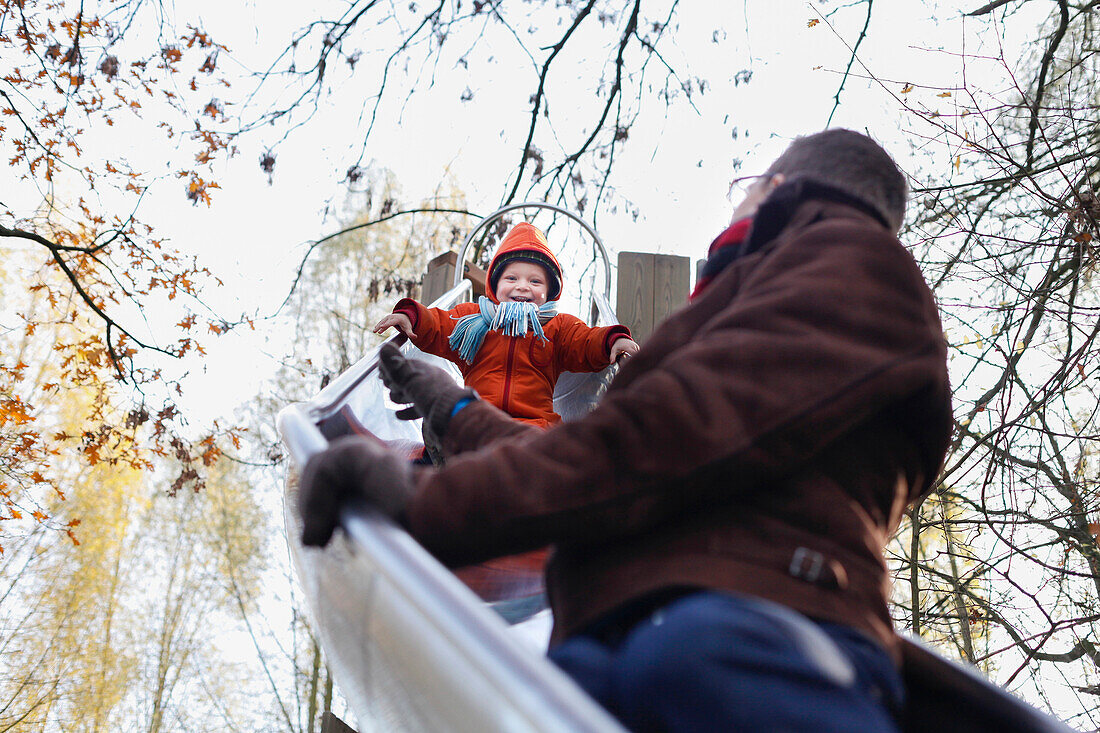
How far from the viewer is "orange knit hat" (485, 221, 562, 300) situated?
10.9 feet

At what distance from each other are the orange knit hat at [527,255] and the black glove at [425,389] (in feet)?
6.49

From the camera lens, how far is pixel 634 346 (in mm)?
2865

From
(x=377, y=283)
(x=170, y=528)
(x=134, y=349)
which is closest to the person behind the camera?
(x=377, y=283)

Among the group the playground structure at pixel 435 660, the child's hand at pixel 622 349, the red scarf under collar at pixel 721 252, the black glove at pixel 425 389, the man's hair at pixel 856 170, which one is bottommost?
the playground structure at pixel 435 660

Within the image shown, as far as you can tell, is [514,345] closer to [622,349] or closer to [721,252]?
[622,349]

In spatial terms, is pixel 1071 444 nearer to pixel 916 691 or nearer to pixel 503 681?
pixel 916 691

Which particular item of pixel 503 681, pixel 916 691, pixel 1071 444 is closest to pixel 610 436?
pixel 503 681

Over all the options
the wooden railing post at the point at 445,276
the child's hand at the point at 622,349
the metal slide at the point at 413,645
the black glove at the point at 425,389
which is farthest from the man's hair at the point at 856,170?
the wooden railing post at the point at 445,276

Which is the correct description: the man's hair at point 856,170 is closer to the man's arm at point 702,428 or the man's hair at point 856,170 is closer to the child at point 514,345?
the man's arm at point 702,428

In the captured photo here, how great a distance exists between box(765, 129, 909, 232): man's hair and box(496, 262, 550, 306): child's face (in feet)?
7.00

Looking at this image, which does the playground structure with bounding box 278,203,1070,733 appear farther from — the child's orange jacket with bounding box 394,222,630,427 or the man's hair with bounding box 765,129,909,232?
the child's orange jacket with bounding box 394,222,630,427

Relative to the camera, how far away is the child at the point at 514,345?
9.43 ft

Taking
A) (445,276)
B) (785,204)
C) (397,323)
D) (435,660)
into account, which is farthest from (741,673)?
(445,276)

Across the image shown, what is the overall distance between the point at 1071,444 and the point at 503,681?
3197 millimetres
